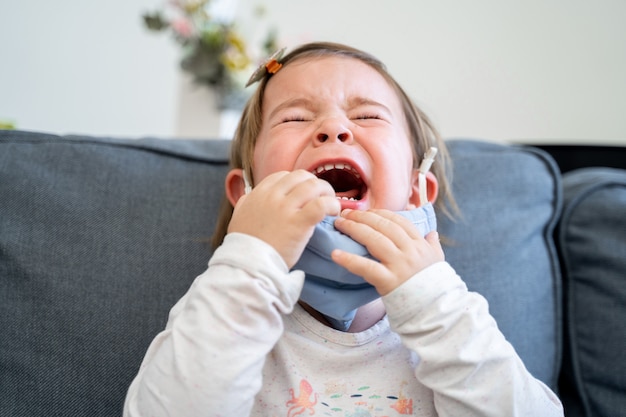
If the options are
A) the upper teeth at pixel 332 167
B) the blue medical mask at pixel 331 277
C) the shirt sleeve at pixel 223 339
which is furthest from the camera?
the upper teeth at pixel 332 167

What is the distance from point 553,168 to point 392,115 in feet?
1.72

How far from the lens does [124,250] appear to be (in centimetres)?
94

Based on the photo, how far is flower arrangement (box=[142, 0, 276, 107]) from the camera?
6.54 ft

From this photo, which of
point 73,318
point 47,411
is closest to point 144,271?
point 73,318

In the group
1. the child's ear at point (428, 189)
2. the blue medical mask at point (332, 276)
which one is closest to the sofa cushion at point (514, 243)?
the child's ear at point (428, 189)

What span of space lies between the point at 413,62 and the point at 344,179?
5.42 ft

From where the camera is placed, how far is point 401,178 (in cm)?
86

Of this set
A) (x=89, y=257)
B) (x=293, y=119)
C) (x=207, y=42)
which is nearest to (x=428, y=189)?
(x=293, y=119)

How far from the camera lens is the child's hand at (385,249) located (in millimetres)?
655

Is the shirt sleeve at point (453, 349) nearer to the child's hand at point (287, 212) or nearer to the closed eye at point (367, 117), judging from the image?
the child's hand at point (287, 212)

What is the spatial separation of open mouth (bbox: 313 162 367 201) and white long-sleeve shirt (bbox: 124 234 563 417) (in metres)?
0.22

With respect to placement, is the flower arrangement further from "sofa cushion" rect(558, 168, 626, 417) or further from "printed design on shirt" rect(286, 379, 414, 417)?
"printed design on shirt" rect(286, 379, 414, 417)

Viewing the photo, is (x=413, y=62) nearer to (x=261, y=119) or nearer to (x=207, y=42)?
(x=207, y=42)

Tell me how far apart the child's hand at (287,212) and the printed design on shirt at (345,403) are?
210mm
